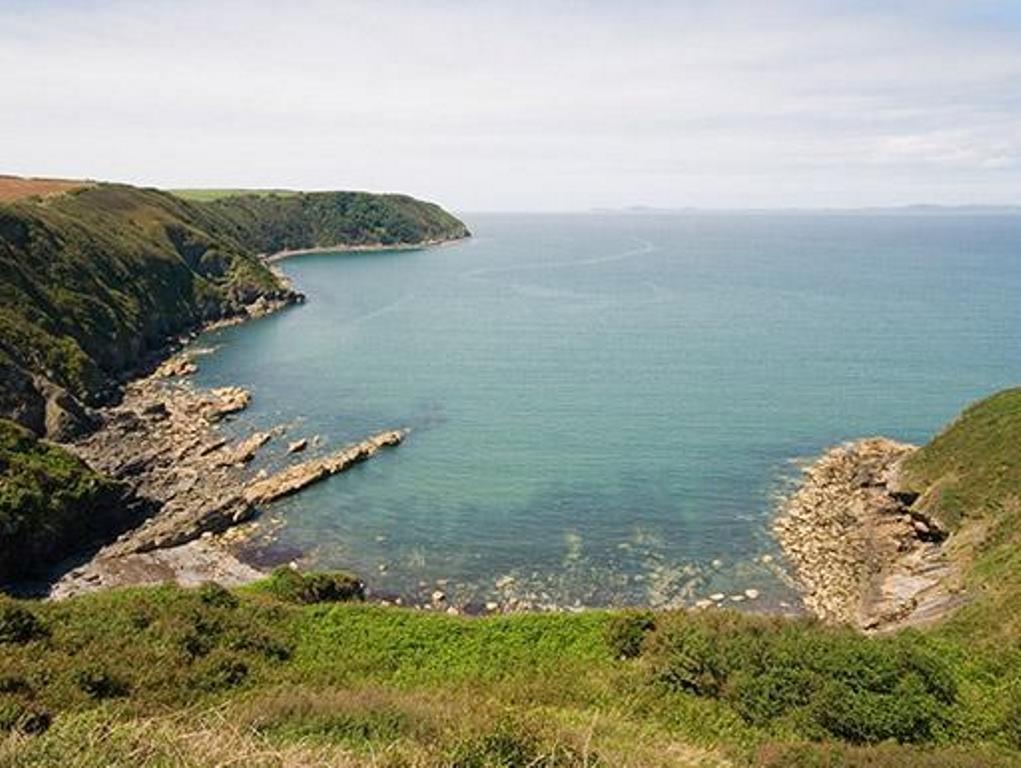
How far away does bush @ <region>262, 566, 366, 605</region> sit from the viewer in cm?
3322

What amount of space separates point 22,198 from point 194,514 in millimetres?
84422

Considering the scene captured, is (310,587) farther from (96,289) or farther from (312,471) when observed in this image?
(96,289)

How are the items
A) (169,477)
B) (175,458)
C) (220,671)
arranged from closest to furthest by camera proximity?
1. (220,671)
2. (169,477)
3. (175,458)

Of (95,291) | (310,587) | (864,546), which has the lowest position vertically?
(864,546)

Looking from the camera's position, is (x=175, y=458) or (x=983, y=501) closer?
(x=983, y=501)

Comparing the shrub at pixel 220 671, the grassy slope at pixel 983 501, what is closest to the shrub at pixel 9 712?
the shrub at pixel 220 671

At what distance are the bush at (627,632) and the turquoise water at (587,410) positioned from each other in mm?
10594

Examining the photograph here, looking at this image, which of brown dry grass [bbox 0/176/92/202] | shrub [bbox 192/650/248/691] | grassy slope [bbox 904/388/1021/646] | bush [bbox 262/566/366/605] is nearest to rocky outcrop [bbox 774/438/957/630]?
grassy slope [bbox 904/388/1021/646]

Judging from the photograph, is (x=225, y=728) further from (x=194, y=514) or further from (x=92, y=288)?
(x=92, y=288)

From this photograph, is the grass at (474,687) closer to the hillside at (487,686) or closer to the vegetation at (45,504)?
the hillside at (487,686)

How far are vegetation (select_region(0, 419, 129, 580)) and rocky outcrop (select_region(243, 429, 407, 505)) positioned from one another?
7620 mm

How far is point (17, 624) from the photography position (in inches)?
945

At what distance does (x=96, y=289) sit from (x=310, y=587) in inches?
2512

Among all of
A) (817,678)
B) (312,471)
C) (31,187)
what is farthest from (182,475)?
(31,187)
